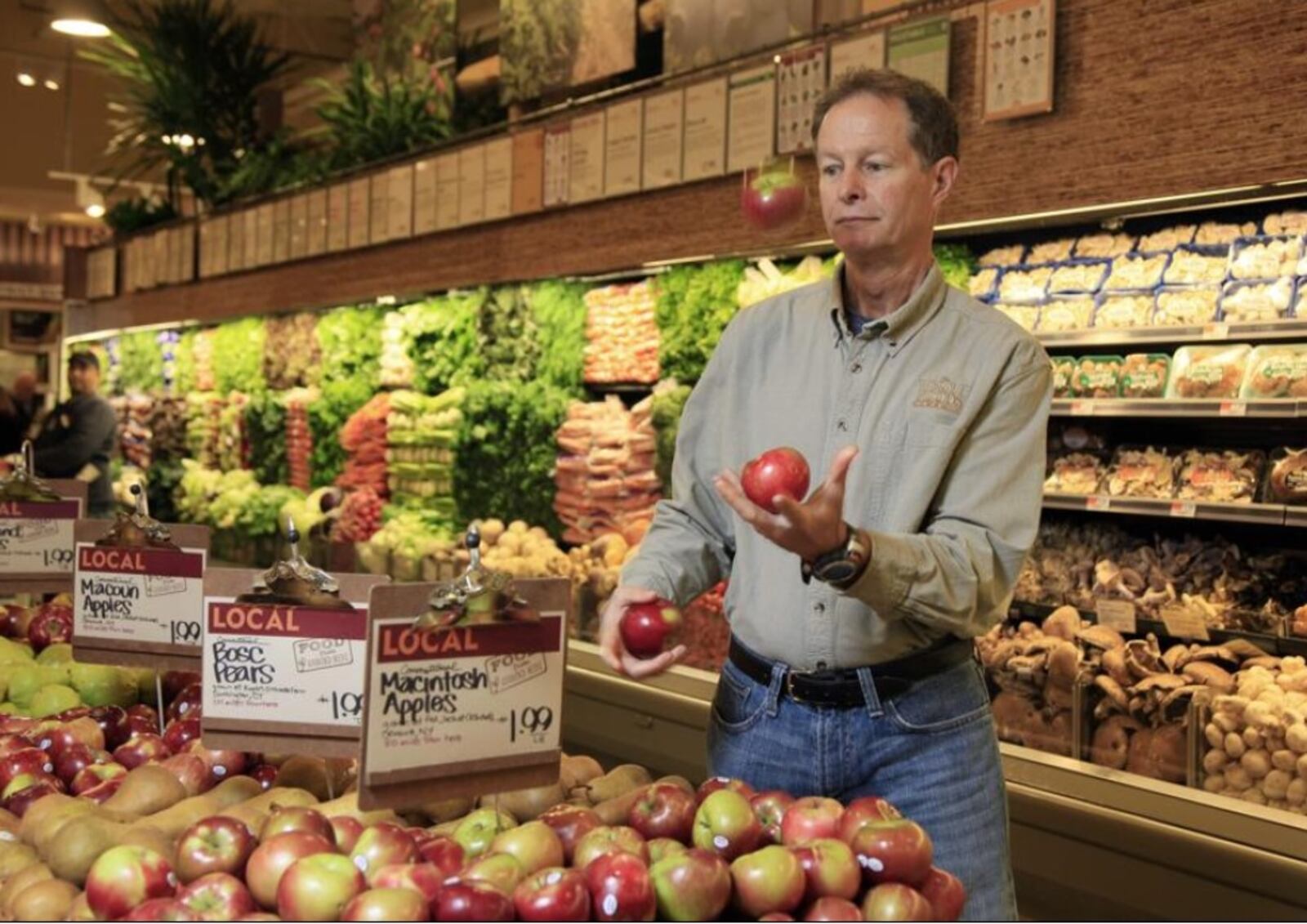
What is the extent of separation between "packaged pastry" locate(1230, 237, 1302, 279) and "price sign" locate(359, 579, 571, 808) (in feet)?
8.46

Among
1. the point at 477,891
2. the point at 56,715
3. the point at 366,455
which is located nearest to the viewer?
the point at 477,891

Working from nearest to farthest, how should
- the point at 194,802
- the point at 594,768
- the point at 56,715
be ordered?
the point at 194,802 → the point at 594,768 → the point at 56,715

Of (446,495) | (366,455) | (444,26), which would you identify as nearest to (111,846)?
(446,495)

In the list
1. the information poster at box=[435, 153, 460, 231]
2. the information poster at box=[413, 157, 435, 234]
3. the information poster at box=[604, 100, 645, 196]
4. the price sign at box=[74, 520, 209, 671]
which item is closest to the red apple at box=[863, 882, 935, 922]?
the price sign at box=[74, 520, 209, 671]

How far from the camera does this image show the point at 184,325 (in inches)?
415

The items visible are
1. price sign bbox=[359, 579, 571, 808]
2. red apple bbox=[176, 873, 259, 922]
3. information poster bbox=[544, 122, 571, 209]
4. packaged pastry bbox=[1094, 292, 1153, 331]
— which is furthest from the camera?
information poster bbox=[544, 122, 571, 209]

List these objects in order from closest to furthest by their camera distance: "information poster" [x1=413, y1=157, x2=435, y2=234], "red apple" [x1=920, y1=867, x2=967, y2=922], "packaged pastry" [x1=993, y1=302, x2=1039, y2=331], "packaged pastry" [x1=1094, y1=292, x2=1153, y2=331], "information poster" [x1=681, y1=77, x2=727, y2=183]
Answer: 1. "red apple" [x1=920, y1=867, x2=967, y2=922]
2. "packaged pastry" [x1=1094, y1=292, x2=1153, y2=331]
3. "packaged pastry" [x1=993, y1=302, x2=1039, y2=331]
4. "information poster" [x1=681, y1=77, x2=727, y2=183]
5. "information poster" [x1=413, y1=157, x2=435, y2=234]

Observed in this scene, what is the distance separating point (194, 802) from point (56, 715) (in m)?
0.87

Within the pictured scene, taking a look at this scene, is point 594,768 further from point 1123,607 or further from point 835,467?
point 1123,607

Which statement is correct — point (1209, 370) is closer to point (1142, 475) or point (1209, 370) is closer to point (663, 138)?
point (1142, 475)

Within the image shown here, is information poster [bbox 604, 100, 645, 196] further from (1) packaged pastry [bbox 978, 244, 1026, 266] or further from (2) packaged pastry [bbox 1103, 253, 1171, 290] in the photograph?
(2) packaged pastry [bbox 1103, 253, 1171, 290]

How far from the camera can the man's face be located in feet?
7.27

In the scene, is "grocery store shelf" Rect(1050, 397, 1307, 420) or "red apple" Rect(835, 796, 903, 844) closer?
"red apple" Rect(835, 796, 903, 844)

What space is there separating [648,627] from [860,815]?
17.9 inches
